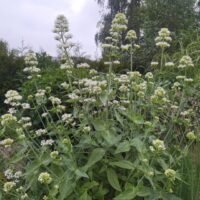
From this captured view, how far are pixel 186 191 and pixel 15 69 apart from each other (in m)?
7.14

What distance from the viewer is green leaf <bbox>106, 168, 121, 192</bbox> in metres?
2.32

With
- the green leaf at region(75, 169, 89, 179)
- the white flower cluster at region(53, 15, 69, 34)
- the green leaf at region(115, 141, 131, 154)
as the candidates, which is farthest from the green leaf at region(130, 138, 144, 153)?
the white flower cluster at region(53, 15, 69, 34)

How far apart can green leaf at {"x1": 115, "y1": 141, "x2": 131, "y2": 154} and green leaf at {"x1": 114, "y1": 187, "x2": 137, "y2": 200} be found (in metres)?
0.18

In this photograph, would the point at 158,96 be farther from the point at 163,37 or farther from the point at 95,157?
the point at 163,37

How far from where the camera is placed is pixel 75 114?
2.63m

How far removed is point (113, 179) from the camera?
2.35 meters

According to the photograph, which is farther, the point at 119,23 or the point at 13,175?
the point at 119,23

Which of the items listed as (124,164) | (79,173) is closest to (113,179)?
(124,164)

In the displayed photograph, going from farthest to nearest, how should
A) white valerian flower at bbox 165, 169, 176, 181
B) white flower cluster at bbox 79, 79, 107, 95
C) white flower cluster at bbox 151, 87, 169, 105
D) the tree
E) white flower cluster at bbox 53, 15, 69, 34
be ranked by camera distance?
the tree < white flower cluster at bbox 53, 15, 69, 34 < white flower cluster at bbox 79, 79, 107, 95 < white flower cluster at bbox 151, 87, 169, 105 < white valerian flower at bbox 165, 169, 176, 181

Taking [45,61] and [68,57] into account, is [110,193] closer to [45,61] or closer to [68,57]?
[68,57]

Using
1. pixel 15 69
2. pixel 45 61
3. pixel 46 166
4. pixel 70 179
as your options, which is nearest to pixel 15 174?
pixel 46 166

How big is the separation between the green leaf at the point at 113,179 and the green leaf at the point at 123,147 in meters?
0.13

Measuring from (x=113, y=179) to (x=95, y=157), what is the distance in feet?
0.46

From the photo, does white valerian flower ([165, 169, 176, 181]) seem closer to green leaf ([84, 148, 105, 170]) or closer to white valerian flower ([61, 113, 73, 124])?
green leaf ([84, 148, 105, 170])
